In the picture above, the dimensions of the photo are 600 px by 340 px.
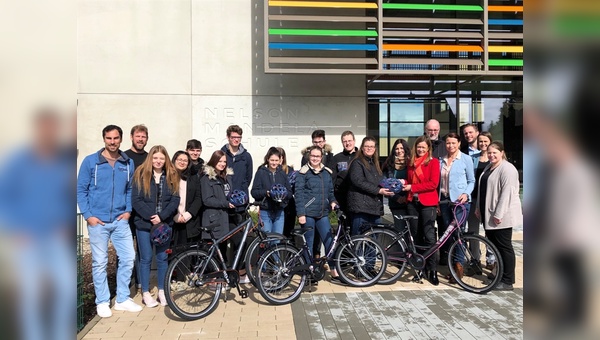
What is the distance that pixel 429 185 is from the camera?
594 centimetres

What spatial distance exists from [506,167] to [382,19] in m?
4.39

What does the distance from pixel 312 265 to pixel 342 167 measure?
1656 millimetres

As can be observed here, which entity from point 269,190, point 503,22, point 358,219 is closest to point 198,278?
point 269,190

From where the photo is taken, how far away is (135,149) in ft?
18.9

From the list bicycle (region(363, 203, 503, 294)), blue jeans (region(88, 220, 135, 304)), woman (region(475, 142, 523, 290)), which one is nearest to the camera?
blue jeans (region(88, 220, 135, 304))

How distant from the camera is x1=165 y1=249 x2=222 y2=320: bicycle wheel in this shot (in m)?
4.81

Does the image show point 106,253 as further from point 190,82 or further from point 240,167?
point 190,82

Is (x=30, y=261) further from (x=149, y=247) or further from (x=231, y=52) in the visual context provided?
(x=231, y=52)

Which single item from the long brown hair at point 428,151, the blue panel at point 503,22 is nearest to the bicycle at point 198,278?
the long brown hair at point 428,151

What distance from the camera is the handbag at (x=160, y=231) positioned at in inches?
197

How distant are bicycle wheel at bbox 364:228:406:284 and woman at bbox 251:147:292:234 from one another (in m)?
1.20

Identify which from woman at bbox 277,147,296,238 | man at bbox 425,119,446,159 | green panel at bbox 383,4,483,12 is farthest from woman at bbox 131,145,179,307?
green panel at bbox 383,4,483,12

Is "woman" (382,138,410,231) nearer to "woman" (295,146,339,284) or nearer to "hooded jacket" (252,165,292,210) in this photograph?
"woman" (295,146,339,284)

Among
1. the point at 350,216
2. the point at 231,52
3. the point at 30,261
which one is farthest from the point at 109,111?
the point at 30,261
